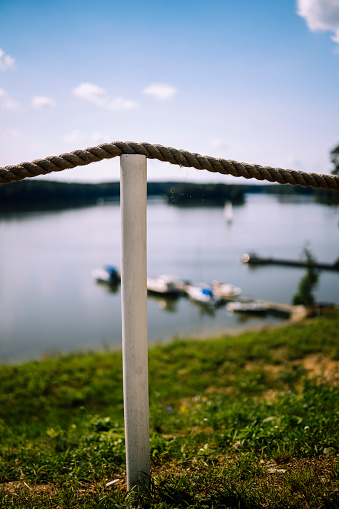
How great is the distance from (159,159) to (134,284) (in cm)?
58

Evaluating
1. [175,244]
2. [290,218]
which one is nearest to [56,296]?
[175,244]

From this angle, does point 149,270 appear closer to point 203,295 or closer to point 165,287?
point 165,287

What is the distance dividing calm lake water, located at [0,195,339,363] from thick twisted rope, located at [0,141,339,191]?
96 centimetres

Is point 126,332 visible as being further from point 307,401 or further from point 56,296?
point 56,296

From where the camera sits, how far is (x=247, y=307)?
2678cm

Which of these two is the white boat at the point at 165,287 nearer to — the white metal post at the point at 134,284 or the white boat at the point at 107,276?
the white boat at the point at 107,276

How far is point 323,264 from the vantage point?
33.3 meters

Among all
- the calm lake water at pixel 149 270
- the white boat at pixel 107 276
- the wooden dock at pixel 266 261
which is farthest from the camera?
the wooden dock at pixel 266 261

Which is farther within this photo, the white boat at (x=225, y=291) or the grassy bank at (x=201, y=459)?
the white boat at (x=225, y=291)

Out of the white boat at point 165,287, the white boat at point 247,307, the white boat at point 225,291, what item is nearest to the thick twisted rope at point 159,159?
the white boat at point 247,307

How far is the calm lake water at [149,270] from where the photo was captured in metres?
23.3

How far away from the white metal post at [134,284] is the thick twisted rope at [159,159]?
0.06 m

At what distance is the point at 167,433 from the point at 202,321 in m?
23.3

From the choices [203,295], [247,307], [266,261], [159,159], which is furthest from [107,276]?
[159,159]
